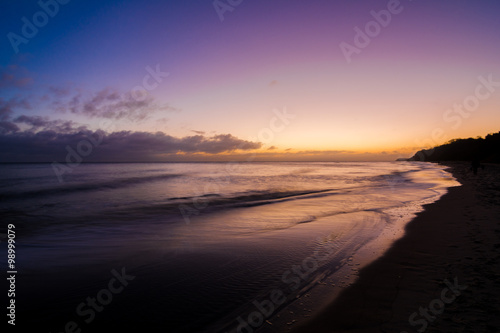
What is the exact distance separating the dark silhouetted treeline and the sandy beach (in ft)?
229

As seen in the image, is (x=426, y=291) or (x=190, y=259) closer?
(x=426, y=291)

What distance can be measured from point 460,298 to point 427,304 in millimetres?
612

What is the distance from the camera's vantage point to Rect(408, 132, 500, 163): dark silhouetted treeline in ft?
255

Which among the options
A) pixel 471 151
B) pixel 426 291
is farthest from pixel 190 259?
pixel 471 151

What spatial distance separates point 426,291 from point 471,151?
136544mm

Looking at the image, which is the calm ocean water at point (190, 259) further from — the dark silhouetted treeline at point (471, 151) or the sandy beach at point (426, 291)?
the dark silhouetted treeline at point (471, 151)

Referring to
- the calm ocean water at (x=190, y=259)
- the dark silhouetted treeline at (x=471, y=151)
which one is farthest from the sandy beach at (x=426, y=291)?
the dark silhouetted treeline at (x=471, y=151)

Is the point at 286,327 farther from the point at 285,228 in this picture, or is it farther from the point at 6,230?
the point at 6,230

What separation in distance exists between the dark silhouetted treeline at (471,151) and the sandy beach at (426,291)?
69.6 m

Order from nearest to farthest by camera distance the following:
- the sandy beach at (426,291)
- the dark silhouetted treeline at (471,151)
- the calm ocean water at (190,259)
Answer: the sandy beach at (426,291), the calm ocean water at (190,259), the dark silhouetted treeline at (471,151)

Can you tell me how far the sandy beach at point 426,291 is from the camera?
3.74 metres

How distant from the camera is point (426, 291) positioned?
463 centimetres

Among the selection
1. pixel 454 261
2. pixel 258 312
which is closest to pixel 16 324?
pixel 258 312

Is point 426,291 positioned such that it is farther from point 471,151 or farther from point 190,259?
point 471,151
